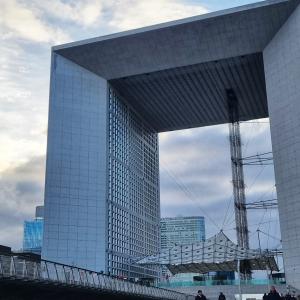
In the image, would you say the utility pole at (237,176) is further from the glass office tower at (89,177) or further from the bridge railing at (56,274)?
the bridge railing at (56,274)

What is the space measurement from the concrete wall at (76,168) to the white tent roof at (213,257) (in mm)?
11408

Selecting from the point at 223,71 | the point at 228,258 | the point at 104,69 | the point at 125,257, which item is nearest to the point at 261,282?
the point at 228,258

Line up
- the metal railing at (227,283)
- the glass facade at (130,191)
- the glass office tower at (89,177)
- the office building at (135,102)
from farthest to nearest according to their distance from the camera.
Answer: the glass facade at (130,191), the glass office tower at (89,177), the metal railing at (227,283), the office building at (135,102)

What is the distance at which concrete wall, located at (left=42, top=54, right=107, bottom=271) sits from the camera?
82.4 meters

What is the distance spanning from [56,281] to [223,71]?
2545 inches

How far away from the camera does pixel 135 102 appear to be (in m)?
101

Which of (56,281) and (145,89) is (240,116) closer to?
(145,89)

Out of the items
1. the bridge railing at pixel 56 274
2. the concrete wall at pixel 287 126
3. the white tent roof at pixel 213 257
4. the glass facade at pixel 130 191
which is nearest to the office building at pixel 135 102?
the concrete wall at pixel 287 126

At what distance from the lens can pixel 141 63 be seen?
278 feet

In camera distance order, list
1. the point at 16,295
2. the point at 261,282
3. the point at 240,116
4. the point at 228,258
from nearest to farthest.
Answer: the point at 16,295 → the point at 261,282 → the point at 228,258 → the point at 240,116

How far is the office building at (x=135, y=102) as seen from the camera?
74250mm

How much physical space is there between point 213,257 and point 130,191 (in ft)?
78.0

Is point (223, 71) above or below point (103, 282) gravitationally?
above

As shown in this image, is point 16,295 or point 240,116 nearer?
point 16,295
